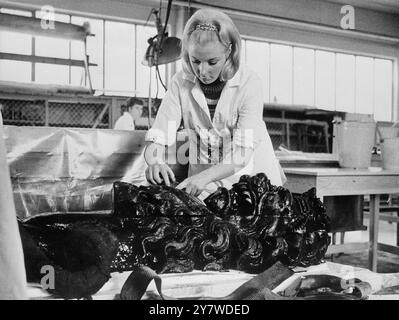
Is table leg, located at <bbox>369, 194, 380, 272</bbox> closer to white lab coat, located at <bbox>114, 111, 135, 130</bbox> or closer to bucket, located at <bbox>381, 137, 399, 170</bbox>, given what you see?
bucket, located at <bbox>381, 137, 399, 170</bbox>

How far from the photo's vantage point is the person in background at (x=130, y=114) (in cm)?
144

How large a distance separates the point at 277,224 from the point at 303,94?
597 mm

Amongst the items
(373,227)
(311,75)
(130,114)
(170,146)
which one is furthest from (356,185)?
(130,114)

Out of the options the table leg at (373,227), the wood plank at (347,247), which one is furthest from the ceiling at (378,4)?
the wood plank at (347,247)

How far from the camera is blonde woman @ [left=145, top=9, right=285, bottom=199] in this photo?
52.1 inches

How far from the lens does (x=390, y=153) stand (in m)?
2.16

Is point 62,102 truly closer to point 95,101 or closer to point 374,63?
point 95,101

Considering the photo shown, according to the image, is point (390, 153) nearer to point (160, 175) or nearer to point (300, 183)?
point (300, 183)

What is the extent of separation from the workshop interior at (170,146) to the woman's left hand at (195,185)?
3 centimetres

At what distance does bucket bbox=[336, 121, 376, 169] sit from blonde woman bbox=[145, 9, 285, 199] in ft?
2.02

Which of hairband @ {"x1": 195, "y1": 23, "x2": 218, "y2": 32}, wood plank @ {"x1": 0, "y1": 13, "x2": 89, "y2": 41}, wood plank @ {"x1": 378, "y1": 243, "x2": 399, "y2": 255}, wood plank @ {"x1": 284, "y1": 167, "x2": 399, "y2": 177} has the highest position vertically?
hairband @ {"x1": 195, "y1": 23, "x2": 218, "y2": 32}

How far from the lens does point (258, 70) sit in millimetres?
1492

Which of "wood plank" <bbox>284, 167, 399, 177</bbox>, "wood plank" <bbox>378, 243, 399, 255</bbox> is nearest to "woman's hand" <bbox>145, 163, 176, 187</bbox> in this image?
"wood plank" <bbox>284, 167, 399, 177</bbox>

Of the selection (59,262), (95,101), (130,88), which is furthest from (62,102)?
(59,262)
